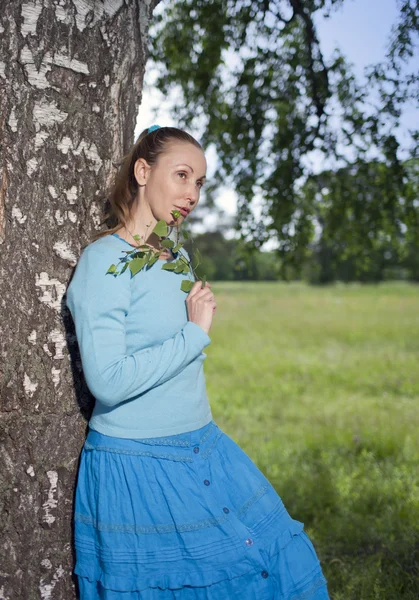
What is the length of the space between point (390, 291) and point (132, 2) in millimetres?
21783

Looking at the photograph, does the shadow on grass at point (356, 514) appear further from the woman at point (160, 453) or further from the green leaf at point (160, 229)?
the green leaf at point (160, 229)

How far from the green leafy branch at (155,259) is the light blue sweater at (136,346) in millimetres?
17

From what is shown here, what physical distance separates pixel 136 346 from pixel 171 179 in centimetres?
55

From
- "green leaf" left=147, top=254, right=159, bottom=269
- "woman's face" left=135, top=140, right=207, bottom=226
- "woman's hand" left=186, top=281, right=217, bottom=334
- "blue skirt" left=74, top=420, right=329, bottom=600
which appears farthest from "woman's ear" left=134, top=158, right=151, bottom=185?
"blue skirt" left=74, top=420, right=329, bottom=600

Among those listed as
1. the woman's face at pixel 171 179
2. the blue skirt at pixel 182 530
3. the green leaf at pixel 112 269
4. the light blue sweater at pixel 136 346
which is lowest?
the blue skirt at pixel 182 530

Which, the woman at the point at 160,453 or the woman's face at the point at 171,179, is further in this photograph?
the woman's face at the point at 171,179

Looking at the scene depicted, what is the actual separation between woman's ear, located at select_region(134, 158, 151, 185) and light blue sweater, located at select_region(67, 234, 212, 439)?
0.72ft

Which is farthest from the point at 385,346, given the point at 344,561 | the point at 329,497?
the point at 344,561

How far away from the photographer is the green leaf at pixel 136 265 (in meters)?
1.83

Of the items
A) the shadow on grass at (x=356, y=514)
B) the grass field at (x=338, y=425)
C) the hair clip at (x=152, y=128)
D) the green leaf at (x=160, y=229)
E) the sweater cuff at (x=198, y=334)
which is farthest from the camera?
the grass field at (x=338, y=425)

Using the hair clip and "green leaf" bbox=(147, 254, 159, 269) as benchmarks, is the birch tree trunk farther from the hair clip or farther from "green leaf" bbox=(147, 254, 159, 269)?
"green leaf" bbox=(147, 254, 159, 269)

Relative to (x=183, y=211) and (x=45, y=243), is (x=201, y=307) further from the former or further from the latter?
(x=45, y=243)

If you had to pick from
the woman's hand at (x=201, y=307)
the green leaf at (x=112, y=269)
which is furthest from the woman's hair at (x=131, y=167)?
the woman's hand at (x=201, y=307)

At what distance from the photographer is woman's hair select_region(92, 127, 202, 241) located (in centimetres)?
200
